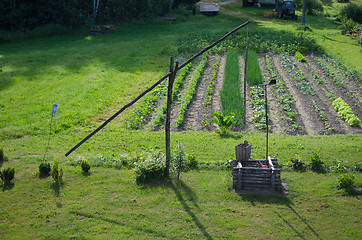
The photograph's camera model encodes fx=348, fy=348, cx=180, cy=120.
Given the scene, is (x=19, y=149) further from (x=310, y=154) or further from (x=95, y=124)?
(x=310, y=154)

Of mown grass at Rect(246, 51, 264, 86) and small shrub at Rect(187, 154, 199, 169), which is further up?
mown grass at Rect(246, 51, 264, 86)

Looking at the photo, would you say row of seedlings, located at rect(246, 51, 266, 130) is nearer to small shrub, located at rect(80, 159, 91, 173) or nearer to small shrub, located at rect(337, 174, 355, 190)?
small shrub, located at rect(337, 174, 355, 190)

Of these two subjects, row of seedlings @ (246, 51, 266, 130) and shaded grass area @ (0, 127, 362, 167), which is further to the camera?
row of seedlings @ (246, 51, 266, 130)

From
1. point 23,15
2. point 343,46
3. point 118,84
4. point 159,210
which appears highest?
point 23,15

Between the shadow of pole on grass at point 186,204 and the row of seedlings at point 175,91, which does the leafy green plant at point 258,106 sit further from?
the shadow of pole on grass at point 186,204

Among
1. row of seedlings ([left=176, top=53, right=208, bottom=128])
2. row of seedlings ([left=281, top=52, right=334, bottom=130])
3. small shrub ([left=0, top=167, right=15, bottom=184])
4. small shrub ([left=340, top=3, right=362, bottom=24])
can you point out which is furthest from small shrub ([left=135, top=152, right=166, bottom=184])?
small shrub ([left=340, top=3, right=362, bottom=24])

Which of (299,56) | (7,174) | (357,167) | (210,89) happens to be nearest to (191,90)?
(210,89)

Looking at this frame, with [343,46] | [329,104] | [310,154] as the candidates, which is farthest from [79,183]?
[343,46]

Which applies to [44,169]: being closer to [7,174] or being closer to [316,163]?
[7,174]
